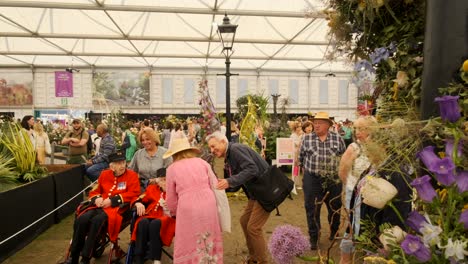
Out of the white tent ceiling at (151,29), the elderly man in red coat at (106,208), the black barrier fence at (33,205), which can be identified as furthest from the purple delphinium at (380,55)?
the white tent ceiling at (151,29)

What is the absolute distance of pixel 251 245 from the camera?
11.9 ft

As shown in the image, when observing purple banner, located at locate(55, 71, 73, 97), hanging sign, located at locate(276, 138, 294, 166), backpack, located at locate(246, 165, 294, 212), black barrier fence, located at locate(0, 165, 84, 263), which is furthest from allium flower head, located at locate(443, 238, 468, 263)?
purple banner, located at locate(55, 71, 73, 97)

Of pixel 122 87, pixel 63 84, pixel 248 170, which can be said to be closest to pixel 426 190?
pixel 248 170

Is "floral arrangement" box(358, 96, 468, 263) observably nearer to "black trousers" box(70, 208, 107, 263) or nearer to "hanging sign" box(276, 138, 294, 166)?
"black trousers" box(70, 208, 107, 263)

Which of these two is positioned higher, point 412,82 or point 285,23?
point 285,23

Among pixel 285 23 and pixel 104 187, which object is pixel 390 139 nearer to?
pixel 104 187

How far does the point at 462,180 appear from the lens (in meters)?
0.81

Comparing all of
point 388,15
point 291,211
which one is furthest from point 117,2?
point 388,15

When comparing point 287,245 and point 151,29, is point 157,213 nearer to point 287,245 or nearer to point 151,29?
point 287,245

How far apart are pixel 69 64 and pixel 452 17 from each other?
25657 mm

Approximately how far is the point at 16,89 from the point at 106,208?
78.9 feet

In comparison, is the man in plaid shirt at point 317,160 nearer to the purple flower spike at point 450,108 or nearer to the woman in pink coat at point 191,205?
the woman in pink coat at point 191,205

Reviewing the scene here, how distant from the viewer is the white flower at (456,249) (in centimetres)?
77

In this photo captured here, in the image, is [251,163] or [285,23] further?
[285,23]
